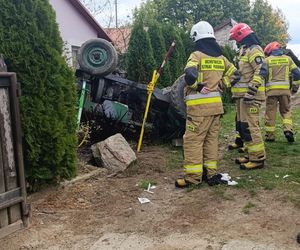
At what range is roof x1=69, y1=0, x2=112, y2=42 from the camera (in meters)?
15.2

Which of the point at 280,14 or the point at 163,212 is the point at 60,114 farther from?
the point at 280,14

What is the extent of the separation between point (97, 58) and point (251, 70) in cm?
270

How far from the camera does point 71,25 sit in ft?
50.1

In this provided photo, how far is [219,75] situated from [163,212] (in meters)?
2.08

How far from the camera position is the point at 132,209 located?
501 centimetres

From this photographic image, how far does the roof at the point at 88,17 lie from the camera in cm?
1516

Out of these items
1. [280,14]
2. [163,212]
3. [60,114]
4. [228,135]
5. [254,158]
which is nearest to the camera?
[163,212]

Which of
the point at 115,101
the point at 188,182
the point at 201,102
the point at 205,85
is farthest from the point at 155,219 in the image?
the point at 115,101

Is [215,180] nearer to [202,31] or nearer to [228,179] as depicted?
[228,179]

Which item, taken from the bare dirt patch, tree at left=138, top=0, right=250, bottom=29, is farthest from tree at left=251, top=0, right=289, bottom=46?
the bare dirt patch

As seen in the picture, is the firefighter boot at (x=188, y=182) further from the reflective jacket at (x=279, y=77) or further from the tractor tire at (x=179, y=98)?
the reflective jacket at (x=279, y=77)

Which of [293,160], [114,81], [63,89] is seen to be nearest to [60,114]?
[63,89]

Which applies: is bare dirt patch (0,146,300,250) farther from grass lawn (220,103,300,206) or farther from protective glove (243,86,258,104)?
protective glove (243,86,258,104)

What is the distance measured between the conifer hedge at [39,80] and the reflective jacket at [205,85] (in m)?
1.62
